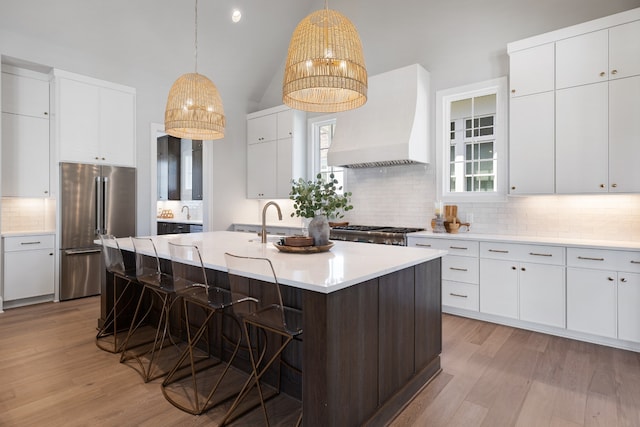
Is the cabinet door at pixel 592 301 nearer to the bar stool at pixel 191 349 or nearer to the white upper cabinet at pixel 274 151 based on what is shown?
the bar stool at pixel 191 349

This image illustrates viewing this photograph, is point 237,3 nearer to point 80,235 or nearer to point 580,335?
point 80,235

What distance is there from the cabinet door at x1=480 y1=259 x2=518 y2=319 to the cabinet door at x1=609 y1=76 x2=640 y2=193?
115cm

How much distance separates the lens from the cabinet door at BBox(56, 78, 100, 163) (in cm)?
448

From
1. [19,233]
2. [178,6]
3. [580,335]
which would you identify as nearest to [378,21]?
[178,6]

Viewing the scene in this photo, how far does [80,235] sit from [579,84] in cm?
582

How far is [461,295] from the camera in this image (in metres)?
3.94

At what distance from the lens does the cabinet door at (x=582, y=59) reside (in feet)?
10.6

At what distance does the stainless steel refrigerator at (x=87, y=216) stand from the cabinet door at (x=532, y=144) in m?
4.88

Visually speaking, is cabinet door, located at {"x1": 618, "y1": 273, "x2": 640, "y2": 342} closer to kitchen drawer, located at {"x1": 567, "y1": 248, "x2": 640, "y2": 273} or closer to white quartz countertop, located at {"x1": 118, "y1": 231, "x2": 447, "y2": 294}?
kitchen drawer, located at {"x1": 567, "y1": 248, "x2": 640, "y2": 273}

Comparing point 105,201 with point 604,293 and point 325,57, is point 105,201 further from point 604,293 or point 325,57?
point 604,293

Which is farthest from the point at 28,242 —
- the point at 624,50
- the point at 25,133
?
the point at 624,50

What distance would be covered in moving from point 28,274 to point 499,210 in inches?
222

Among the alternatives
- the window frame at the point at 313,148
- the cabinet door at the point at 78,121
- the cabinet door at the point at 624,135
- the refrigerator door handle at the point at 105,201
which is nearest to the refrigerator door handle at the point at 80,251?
the refrigerator door handle at the point at 105,201

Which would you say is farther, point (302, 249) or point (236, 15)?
point (236, 15)
